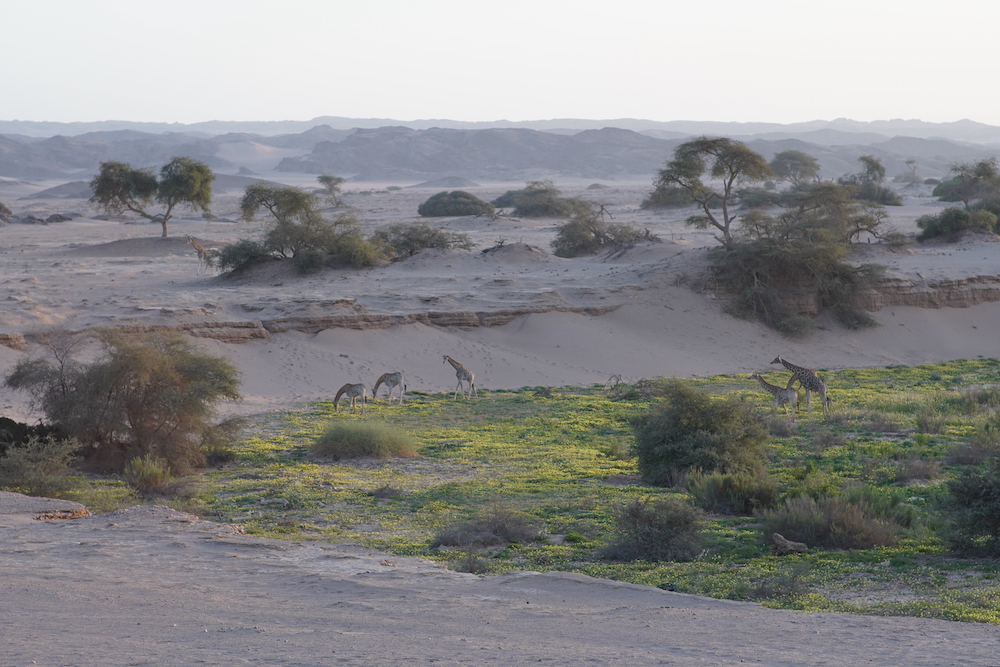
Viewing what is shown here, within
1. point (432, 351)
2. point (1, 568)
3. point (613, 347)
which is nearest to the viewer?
point (1, 568)

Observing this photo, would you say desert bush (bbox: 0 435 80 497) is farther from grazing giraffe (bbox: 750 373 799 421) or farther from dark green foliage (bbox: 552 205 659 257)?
dark green foliage (bbox: 552 205 659 257)

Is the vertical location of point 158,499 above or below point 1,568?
below

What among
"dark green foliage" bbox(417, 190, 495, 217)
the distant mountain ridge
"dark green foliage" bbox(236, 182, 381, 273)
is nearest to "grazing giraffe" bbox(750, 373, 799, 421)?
"dark green foliage" bbox(236, 182, 381, 273)

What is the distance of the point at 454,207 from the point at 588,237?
21.5 meters

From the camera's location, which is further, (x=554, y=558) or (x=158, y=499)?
(x=158, y=499)

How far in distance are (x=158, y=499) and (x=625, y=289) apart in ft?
76.3

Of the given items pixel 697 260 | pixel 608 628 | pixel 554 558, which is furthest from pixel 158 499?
pixel 697 260

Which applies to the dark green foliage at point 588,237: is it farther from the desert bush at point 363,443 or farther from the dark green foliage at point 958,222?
the desert bush at point 363,443

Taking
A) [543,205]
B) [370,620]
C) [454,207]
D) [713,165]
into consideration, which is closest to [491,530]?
[370,620]

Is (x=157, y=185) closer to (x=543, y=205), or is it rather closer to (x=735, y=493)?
(x=543, y=205)

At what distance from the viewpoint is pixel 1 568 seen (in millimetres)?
8273

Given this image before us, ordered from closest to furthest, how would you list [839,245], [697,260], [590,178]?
[839,245]
[697,260]
[590,178]

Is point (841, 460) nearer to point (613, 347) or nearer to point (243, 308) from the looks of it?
point (613, 347)

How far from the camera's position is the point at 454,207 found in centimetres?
6159
